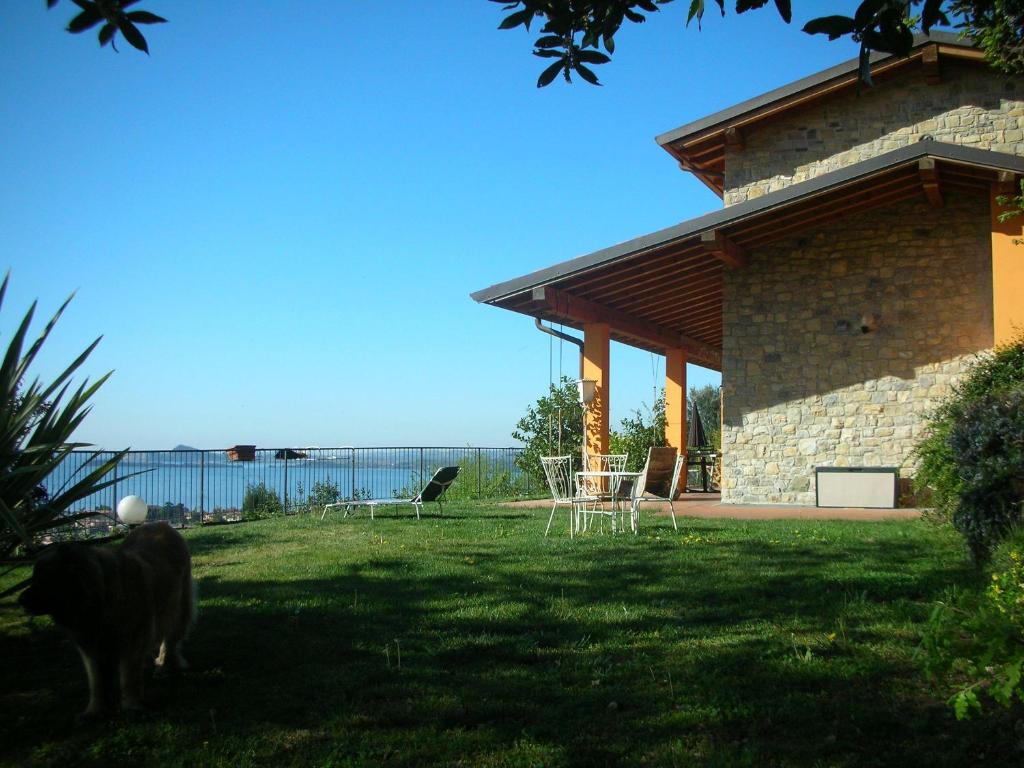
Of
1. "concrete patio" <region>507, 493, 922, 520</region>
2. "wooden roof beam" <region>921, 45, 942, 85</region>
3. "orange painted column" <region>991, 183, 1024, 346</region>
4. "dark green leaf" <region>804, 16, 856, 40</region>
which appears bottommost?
"concrete patio" <region>507, 493, 922, 520</region>

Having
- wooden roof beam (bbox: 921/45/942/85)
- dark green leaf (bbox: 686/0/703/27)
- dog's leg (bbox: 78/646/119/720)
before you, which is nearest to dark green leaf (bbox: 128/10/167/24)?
dark green leaf (bbox: 686/0/703/27)

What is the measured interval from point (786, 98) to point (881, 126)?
152cm

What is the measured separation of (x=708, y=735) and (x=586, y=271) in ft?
29.7

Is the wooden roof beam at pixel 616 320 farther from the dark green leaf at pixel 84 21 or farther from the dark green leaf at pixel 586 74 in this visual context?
the dark green leaf at pixel 84 21

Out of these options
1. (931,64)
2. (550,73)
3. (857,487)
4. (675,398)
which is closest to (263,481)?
(675,398)

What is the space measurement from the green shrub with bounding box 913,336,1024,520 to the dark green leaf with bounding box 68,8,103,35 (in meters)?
6.42

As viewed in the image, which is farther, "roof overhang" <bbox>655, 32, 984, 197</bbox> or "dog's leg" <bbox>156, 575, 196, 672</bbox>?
"roof overhang" <bbox>655, 32, 984, 197</bbox>

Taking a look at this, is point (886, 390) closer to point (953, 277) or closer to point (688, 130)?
point (953, 277)

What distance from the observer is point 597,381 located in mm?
13648

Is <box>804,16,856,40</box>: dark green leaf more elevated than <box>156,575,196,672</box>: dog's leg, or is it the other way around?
<box>804,16,856,40</box>: dark green leaf

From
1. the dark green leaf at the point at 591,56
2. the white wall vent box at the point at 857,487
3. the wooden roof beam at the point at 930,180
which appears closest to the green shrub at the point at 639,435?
the white wall vent box at the point at 857,487

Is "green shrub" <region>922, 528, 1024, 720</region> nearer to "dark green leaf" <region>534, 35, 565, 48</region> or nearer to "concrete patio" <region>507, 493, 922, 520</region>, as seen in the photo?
"dark green leaf" <region>534, 35, 565, 48</region>

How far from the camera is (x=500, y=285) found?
12.1m

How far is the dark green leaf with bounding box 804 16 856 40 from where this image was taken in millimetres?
2445
